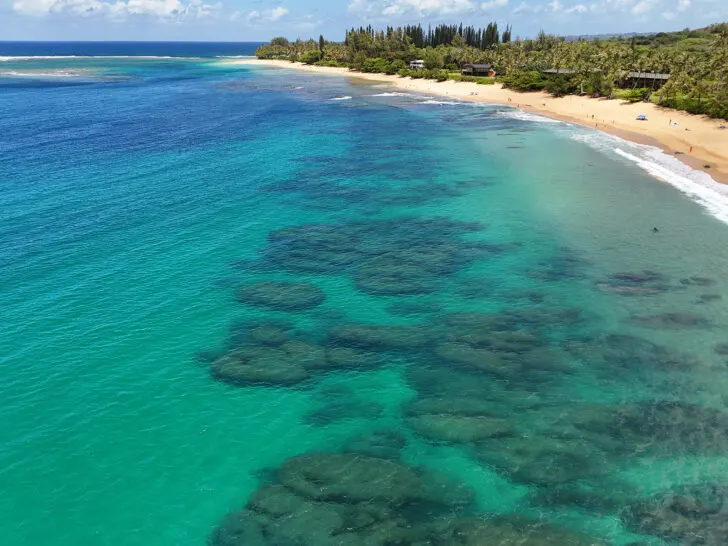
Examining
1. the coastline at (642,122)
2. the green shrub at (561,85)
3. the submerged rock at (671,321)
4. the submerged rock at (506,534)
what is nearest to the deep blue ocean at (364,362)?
the submerged rock at (506,534)

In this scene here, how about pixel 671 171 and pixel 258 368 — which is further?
pixel 671 171

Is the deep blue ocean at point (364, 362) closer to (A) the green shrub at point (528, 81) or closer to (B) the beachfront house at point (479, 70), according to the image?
(A) the green shrub at point (528, 81)

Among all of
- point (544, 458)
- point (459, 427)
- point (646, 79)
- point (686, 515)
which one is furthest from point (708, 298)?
point (646, 79)

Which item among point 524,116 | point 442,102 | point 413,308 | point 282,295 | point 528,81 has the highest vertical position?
point 528,81

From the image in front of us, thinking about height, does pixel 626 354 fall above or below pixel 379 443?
above

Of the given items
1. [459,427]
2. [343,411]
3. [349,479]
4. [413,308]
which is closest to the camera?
[349,479]

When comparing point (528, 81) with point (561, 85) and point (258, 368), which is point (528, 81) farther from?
point (258, 368)

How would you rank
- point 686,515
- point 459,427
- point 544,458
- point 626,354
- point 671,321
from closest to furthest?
point 686,515 → point 544,458 → point 459,427 → point 626,354 → point 671,321
